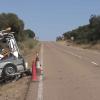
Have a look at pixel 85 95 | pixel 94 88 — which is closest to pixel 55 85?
pixel 94 88

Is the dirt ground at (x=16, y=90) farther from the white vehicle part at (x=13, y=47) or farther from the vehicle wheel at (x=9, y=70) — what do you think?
the white vehicle part at (x=13, y=47)

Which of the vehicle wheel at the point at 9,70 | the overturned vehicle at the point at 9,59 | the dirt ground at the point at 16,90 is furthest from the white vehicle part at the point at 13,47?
the dirt ground at the point at 16,90

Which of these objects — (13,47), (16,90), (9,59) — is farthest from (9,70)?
(16,90)

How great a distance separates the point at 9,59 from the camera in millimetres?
19484

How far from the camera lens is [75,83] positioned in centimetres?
1722

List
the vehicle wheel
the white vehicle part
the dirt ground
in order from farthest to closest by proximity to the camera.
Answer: the white vehicle part, the vehicle wheel, the dirt ground

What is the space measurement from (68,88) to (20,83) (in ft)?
11.4

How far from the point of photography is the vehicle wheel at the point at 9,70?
63.2 feet

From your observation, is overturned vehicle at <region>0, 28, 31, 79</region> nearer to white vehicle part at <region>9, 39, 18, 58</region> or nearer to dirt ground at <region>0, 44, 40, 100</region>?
white vehicle part at <region>9, 39, 18, 58</region>

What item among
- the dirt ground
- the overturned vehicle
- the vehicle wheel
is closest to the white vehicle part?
the overturned vehicle

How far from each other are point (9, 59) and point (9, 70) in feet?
1.57

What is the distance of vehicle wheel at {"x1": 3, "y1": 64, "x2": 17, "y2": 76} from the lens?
63.2ft

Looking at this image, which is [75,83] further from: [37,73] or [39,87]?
[37,73]

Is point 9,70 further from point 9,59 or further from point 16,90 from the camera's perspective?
point 16,90
